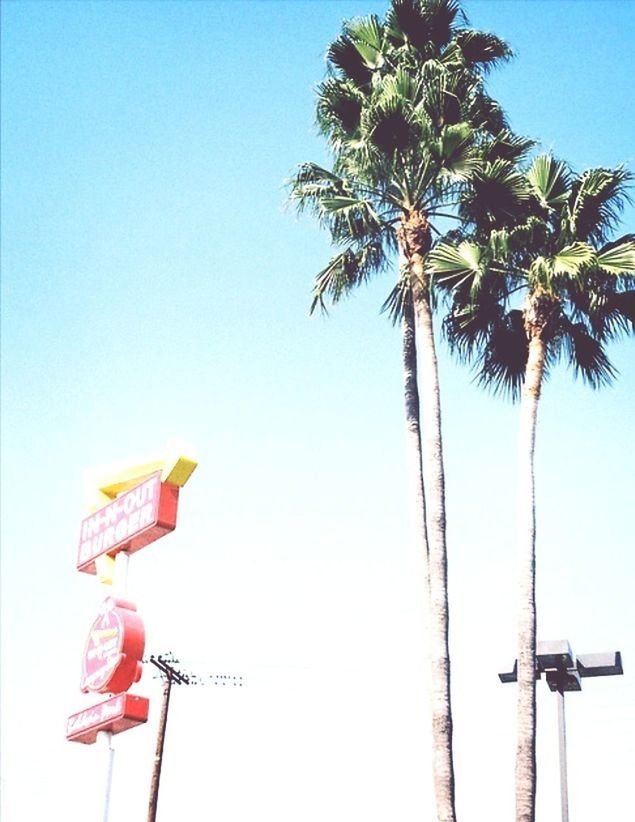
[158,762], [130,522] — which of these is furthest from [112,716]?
[158,762]

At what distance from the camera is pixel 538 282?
57.8ft

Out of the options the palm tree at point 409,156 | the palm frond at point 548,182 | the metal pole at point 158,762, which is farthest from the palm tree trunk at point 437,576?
the metal pole at point 158,762

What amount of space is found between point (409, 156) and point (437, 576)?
6.87m

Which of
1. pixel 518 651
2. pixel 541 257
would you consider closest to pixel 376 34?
pixel 541 257

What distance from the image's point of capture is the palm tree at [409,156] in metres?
17.9

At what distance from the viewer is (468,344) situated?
1923 centimetres

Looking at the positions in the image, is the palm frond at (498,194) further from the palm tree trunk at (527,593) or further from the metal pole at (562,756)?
the metal pole at (562,756)

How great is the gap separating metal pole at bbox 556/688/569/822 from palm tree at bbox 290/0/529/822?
238 cm

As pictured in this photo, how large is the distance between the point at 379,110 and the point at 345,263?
8.65 ft

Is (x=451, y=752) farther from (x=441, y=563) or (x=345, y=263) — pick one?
(x=345, y=263)

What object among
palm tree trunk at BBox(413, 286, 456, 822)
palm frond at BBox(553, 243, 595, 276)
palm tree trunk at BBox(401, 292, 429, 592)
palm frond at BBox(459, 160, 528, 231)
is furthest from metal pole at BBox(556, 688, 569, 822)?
palm frond at BBox(459, 160, 528, 231)

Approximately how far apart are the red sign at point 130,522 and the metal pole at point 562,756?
248 inches

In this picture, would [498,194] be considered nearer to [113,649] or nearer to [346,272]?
[346,272]

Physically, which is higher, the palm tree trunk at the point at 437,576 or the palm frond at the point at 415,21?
the palm frond at the point at 415,21
